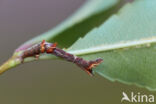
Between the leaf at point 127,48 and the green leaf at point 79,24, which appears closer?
the leaf at point 127,48

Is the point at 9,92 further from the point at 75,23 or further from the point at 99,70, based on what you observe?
the point at 99,70

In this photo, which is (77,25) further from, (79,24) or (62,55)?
(62,55)

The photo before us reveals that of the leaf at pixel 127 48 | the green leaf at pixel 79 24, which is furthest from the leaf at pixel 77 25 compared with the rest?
the leaf at pixel 127 48

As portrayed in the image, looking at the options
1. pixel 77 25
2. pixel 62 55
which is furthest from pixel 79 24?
pixel 62 55

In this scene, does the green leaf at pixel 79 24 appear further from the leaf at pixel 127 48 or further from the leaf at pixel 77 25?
the leaf at pixel 127 48

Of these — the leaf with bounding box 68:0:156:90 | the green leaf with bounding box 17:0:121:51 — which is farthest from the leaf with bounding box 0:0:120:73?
the leaf with bounding box 68:0:156:90

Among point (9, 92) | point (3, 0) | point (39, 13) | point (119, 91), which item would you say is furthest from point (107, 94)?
point (3, 0)
